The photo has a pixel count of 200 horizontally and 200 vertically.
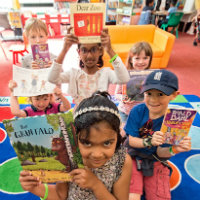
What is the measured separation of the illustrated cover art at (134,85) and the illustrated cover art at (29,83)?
663 mm

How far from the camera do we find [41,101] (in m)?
1.43

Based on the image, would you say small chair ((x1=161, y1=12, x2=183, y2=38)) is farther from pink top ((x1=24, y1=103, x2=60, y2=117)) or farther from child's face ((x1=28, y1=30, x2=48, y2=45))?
pink top ((x1=24, y1=103, x2=60, y2=117))

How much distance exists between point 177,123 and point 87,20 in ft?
2.58

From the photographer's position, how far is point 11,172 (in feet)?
5.45

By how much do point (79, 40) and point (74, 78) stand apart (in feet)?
1.38

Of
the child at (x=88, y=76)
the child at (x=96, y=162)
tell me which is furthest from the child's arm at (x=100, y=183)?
the child at (x=88, y=76)

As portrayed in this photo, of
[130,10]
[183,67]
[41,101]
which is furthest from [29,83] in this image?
[130,10]

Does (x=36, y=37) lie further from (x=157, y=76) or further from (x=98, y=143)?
(x=98, y=143)

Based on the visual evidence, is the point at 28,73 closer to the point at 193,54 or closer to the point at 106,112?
the point at 106,112

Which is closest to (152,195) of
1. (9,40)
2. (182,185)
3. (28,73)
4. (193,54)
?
(182,185)

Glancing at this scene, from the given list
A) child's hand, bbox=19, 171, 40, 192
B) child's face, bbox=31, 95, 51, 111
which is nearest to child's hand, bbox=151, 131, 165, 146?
child's hand, bbox=19, 171, 40, 192

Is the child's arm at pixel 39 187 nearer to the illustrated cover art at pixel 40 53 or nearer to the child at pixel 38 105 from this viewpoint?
the child at pixel 38 105

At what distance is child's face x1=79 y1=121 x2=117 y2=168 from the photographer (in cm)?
72

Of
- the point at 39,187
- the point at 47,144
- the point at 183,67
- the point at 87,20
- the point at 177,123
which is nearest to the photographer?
the point at 47,144
